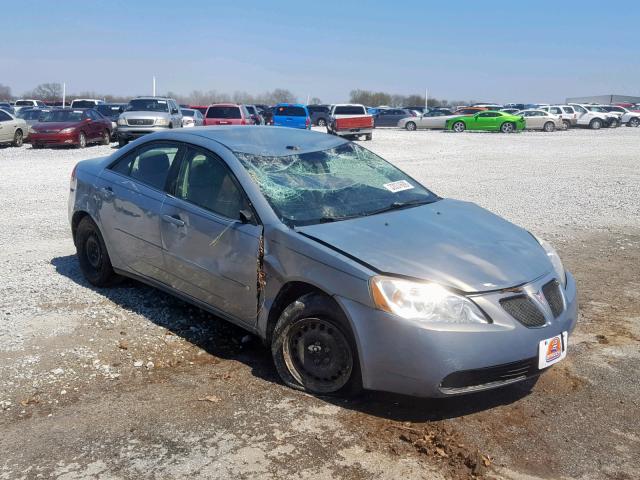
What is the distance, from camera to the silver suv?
23500 millimetres

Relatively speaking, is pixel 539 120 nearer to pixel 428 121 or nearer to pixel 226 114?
pixel 428 121

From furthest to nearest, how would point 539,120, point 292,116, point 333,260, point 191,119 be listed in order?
point 539,120, point 292,116, point 191,119, point 333,260

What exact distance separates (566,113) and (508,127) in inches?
292

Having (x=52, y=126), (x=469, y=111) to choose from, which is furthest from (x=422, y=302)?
(x=469, y=111)

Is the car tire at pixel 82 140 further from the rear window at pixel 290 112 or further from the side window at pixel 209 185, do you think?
the side window at pixel 209 185

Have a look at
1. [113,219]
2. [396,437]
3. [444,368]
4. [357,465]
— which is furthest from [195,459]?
[113,219]

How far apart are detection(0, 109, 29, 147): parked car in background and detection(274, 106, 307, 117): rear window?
1214cm

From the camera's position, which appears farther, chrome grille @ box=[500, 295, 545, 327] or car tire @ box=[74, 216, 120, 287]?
car tire @ box=[74, 216, 120, 287]

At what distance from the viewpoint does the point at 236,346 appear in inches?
198

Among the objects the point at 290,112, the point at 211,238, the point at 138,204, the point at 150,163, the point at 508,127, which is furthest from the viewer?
the point at 508,127

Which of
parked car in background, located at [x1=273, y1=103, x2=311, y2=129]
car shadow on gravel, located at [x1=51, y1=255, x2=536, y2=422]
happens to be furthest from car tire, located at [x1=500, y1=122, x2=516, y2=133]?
car shadow on gravel, located at [x1=51, y1=255, x2=536, y2=422]

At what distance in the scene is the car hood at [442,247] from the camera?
149 inches

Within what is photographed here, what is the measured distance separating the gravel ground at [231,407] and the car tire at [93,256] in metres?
0.13

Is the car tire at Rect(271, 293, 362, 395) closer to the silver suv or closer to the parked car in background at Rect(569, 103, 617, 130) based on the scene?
the silver suv
